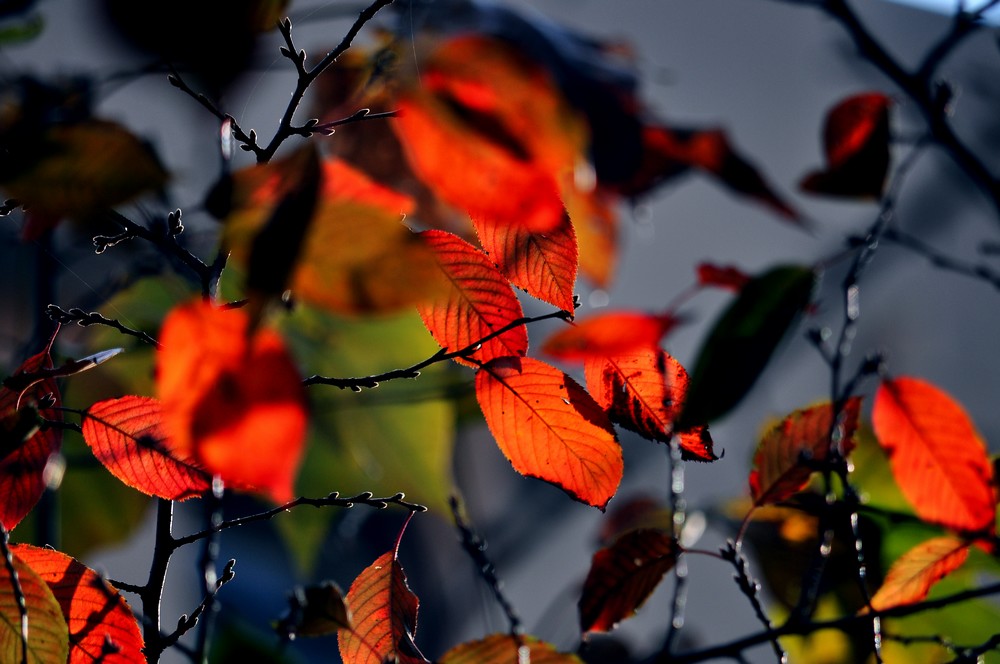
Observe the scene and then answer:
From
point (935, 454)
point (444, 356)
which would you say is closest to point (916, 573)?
point (935, 454)

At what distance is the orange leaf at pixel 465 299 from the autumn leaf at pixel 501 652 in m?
0.13

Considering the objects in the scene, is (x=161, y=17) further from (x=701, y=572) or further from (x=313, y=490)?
(x=701, y=572)

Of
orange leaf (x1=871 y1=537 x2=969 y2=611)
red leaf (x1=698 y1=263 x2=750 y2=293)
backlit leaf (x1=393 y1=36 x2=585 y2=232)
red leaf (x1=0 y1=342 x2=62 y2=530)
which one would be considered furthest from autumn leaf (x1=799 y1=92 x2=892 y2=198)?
red leaf (x1=0 y1=342 x2=62 y2=530)

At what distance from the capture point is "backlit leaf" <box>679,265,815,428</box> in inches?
12.6

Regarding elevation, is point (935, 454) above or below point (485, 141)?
below

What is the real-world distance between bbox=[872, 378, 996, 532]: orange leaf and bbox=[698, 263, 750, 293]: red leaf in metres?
0.10

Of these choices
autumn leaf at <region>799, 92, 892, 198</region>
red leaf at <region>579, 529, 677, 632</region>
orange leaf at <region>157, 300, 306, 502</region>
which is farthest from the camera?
autumn leaf at <region>799, 92, 892, 198</region>

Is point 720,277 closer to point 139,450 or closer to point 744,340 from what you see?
point 744,340

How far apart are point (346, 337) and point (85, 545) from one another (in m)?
0.34

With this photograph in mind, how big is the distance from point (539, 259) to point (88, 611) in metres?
0.26

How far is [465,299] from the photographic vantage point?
0.31m

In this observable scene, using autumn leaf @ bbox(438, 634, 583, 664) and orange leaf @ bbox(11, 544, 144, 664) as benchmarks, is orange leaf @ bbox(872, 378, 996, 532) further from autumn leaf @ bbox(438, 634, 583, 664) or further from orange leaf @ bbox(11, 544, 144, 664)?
orange leaf @ bbox(11, 544, 144, 664)

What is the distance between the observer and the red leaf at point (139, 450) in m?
0.33

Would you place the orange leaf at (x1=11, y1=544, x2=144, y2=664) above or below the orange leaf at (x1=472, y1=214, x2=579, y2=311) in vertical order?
below
